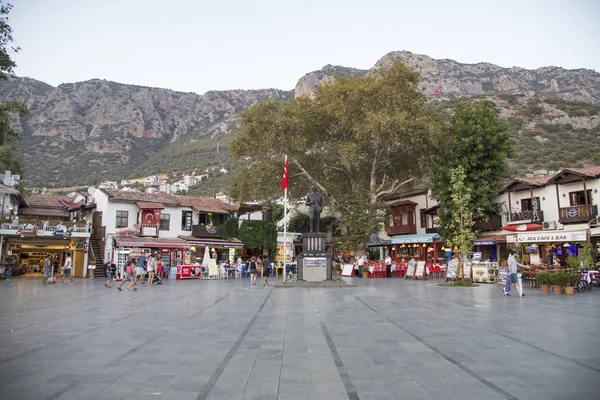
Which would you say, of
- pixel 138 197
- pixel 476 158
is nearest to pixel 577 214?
pixel 476 158

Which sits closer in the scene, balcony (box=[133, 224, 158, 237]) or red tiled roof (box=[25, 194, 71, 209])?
balcony (box=[133, 224, 158, 237])

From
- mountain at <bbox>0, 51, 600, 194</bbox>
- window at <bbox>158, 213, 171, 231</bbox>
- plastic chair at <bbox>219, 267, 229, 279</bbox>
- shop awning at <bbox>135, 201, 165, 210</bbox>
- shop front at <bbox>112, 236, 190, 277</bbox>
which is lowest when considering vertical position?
plastic chair at <bbox>219, 267, 229, 279</bbox>

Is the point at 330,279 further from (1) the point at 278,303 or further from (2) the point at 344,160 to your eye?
(2) the point at 344,160

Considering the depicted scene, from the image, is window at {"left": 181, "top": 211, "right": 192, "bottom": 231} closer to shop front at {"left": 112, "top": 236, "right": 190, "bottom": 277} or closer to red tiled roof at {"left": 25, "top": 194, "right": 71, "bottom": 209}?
shop front at {"left": 112, "top": 236, "right": 190, "bottom": 277}

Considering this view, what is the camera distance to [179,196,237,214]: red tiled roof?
4050 cm

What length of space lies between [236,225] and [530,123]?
53163mm

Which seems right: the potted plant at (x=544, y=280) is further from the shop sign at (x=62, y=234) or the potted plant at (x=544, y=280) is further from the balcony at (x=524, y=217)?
the shop sign at (x=62, y=234)

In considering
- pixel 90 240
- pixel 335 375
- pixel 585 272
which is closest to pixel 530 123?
pixel 585 272

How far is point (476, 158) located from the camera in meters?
31.8

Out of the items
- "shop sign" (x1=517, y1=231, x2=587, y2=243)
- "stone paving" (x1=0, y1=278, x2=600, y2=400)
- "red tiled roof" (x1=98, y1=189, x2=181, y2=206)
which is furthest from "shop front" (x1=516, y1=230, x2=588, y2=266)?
"red tiled roof" (x1=98, y1=189, x2=181, y2=206)

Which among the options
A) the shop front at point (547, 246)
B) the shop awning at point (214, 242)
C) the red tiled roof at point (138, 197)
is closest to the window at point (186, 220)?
the shop awning at point (214, 242)

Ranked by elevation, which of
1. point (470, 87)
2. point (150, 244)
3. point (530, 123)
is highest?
point (470, 87)

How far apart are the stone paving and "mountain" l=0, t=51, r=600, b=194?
48.5 m

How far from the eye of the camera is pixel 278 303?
47.7 ft
